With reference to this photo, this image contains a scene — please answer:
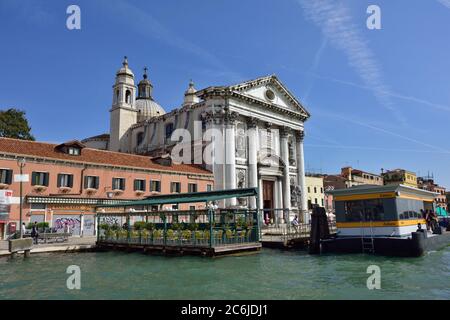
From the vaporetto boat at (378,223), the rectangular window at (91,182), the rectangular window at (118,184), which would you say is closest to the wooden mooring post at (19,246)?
the rectangular window at (91,182)

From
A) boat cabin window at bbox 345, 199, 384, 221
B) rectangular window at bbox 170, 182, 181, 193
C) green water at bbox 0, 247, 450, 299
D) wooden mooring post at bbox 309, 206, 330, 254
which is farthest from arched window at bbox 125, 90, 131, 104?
boat cabin window at bbox 345, 199, 384, 221

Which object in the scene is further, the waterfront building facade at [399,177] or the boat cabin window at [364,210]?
the waterfront building facade at [399,177]

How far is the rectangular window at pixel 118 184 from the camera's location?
96.4 ft

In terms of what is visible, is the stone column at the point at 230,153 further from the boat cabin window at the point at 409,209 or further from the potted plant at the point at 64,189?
the boat cabin window at the point at 409,209

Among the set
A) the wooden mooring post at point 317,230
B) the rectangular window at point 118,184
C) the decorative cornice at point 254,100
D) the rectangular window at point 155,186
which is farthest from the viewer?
the decorative cornice at point 254,100

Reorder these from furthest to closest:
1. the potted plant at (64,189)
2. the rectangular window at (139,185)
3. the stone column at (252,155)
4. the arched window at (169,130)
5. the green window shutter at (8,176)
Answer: the arched window at (169,130) → the stone column at (252,155) → the rectangular window at (139,185) → the potted plant at (64,189) → the green window shutter at (8,176)

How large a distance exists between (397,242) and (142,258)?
11734mm

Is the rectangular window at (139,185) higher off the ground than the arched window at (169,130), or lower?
lower

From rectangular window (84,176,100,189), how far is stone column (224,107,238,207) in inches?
519

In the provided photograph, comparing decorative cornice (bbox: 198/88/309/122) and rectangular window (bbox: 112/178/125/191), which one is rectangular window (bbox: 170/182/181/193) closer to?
rectangular window (bbox: 112/178/125/191)

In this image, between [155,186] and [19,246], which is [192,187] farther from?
[19,246]

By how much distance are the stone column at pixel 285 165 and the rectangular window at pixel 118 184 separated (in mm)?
19471

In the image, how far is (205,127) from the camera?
128 feet
